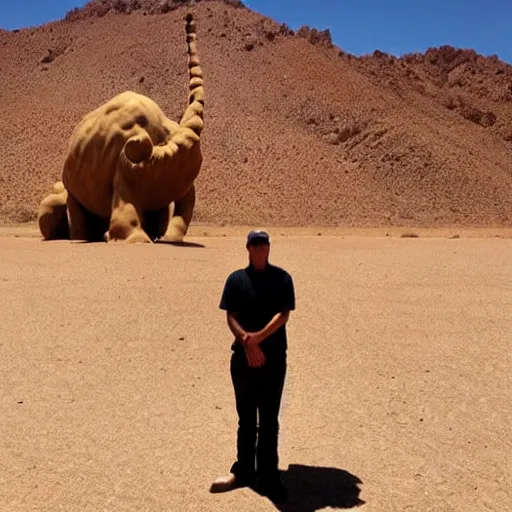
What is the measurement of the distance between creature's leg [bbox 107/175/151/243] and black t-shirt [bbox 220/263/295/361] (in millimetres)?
12729

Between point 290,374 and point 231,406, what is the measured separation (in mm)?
1250

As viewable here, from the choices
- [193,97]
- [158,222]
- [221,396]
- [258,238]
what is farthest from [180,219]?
[258,238]

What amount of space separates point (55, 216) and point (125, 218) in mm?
4572

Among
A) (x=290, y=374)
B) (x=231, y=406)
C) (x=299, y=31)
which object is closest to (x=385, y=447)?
(x=231, y=406)

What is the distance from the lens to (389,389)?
24.1ft

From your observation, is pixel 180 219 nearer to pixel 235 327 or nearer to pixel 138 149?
pixel 138 149

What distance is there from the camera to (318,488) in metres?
5.10

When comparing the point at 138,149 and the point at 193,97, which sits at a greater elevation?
the point at 193,97

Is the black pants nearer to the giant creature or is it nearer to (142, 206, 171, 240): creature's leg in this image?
the giant creature

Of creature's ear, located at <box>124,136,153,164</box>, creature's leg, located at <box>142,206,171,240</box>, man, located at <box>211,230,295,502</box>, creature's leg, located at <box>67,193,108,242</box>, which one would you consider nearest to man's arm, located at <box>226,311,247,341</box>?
man, located at <box>211,230,295,502</box>

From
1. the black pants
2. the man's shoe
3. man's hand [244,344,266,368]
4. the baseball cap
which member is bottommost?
the man's shoe

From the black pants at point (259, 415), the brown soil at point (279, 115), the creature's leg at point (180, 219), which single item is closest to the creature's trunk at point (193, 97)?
the creature's leg at point (180, 219)

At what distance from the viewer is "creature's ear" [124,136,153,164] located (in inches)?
692

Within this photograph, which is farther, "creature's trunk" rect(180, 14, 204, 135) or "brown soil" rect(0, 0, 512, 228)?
"brown soil" rect(0, 0, 512, 228)
